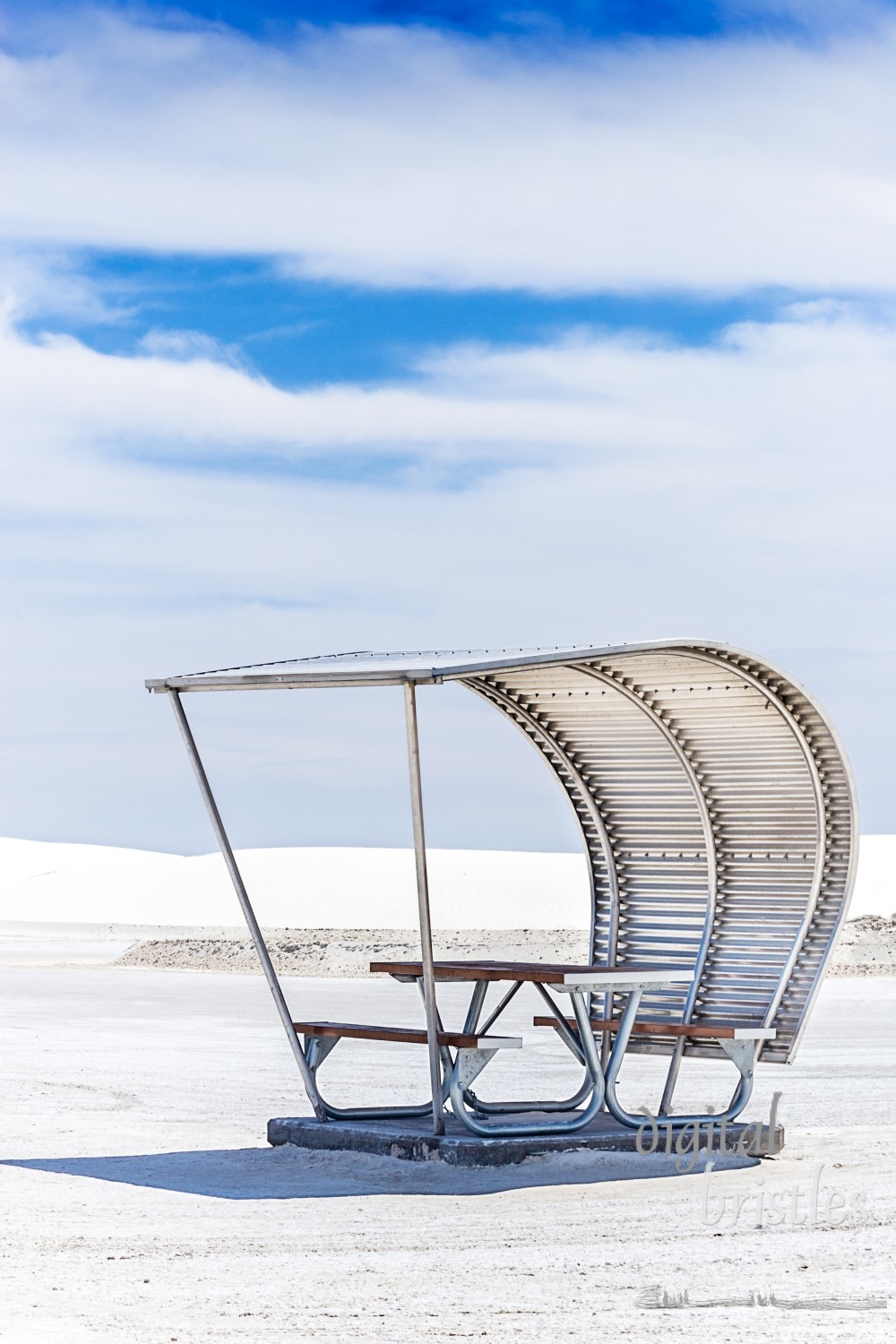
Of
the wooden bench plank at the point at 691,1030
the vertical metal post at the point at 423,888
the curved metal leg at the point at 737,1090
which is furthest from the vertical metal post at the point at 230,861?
the curved metal leg at the point at 737,1090

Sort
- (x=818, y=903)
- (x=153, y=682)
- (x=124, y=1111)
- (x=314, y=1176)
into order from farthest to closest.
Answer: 1. (x=124, y=1111)
2. (x=818, y=903)
3. (x=153, y=682)
4. (x=314, y=1176)

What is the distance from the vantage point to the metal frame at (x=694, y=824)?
10148 millimetres

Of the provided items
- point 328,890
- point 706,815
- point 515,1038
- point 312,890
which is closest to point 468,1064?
point 515,1038

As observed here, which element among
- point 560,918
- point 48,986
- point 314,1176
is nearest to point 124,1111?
point 314,1176

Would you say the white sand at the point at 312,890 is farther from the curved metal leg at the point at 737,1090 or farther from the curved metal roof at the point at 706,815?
the curved metal leg at the point at 737,1090

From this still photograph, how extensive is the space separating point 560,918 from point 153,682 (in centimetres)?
4127

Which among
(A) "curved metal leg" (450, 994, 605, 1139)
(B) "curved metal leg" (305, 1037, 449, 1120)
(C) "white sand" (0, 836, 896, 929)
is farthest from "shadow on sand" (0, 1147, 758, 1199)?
(C) "white sand" (0, 836, 896, 929)

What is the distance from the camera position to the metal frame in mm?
10148

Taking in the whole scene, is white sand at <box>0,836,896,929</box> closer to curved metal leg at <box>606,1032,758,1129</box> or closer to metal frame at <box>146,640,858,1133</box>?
metal frame at <box>146,640,858,1133</box>

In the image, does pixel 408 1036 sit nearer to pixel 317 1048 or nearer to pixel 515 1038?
pixel 515 1038

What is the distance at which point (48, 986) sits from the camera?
25.3 m

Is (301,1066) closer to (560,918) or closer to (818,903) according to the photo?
(818,903)

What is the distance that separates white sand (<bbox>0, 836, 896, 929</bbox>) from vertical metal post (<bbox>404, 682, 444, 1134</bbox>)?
127 feet

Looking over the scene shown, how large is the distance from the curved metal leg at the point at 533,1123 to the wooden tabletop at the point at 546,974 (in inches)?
7.8
